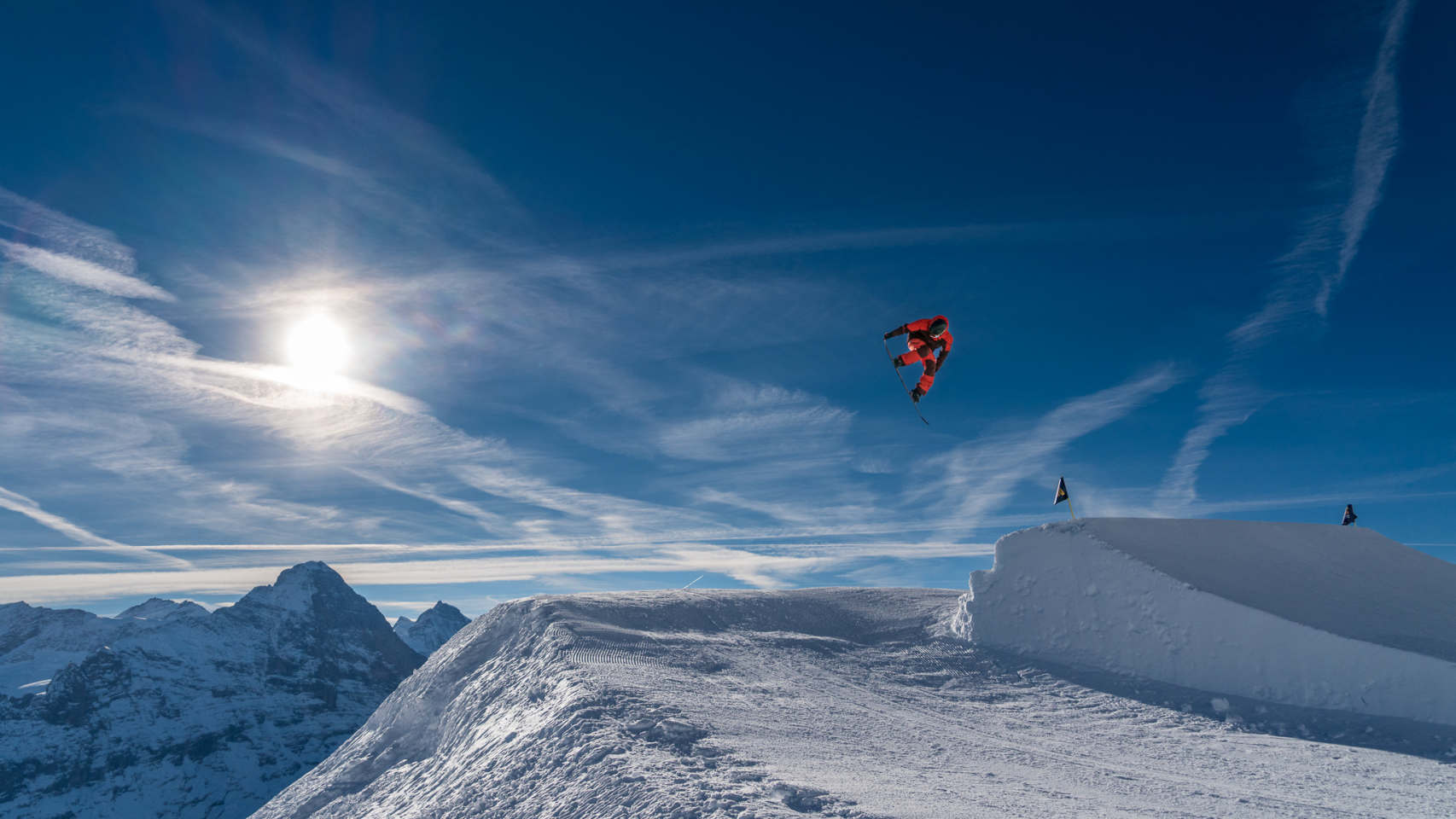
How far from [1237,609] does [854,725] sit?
13022 mm

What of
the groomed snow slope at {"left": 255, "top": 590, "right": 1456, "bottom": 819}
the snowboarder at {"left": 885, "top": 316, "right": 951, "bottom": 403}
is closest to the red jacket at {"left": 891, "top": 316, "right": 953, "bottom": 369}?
the snowboarder at {"left": 885, "top": 316, "right": 951, "bottom": 403}

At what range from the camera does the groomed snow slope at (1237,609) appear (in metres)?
17.0

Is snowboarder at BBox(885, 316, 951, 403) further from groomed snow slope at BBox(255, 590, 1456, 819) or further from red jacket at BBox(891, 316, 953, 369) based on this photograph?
groomed snow slope at BBox(255, 590, 1456, 819)

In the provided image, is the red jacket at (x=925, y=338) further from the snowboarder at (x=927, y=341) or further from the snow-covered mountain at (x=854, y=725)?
the snow-covered mountain at (x=854, y=725)

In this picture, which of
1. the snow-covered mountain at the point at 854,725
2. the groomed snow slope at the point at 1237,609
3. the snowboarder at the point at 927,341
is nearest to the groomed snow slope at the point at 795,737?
the snow-covered mountain at the point at 854,725

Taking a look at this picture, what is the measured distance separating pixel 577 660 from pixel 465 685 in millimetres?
3648

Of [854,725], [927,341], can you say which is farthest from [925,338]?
[854,725]

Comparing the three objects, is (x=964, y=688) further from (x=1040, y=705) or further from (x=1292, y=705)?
(x=1292, y=705)

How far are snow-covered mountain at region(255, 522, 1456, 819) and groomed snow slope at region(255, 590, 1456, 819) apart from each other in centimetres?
6

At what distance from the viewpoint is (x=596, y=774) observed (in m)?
9.15

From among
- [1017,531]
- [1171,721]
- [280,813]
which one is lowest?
[280,813]

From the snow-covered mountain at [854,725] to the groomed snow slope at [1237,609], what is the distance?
138 millimetres

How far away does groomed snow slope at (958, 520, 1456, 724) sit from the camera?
55.8 feet

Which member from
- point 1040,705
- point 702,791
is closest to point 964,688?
point 1040,705
